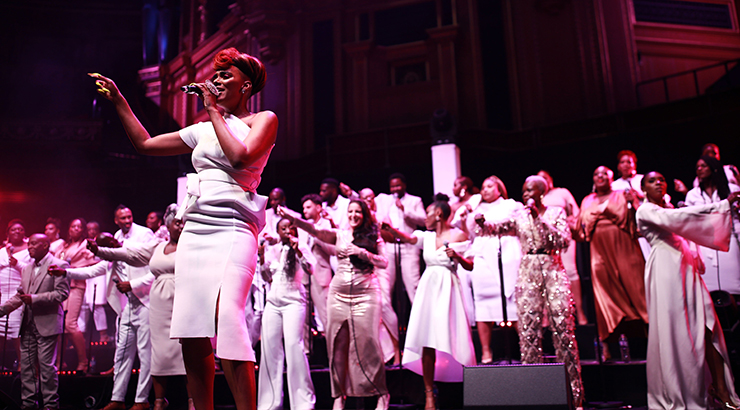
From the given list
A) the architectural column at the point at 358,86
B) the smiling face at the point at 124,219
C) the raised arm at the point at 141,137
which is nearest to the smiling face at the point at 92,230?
the smiling face at the point at 124,219

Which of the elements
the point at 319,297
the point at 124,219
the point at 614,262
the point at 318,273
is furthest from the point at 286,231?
the point at 614,262

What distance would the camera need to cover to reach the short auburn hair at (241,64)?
181cm

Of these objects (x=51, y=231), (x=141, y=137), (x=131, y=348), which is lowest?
(x=131, y=348)

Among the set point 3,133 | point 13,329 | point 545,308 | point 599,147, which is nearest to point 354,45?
point 599,147

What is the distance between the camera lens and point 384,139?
9.80 meters

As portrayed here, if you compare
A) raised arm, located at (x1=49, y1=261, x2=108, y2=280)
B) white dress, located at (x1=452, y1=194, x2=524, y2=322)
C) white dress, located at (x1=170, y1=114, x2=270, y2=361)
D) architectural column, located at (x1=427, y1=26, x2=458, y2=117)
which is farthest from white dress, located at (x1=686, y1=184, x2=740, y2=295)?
architectural column, located at (x1=427, y1=26, x2=458, y2=117)

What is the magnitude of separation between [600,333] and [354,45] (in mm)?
8480

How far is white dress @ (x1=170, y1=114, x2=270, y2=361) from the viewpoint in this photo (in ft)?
5.32

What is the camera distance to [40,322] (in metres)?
5.18

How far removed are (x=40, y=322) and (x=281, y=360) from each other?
7.60 feet

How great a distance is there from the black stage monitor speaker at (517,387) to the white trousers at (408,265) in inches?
116

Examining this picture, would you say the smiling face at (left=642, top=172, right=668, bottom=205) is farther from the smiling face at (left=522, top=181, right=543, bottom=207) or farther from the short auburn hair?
the short auburn hair

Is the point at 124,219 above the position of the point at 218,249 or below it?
above

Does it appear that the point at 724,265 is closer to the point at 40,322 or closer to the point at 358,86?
the point at 40,322
